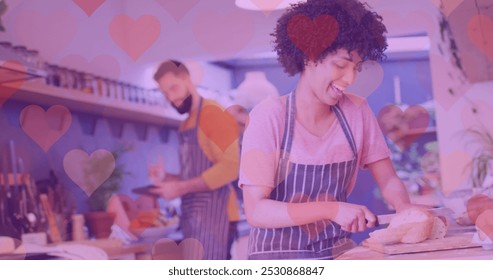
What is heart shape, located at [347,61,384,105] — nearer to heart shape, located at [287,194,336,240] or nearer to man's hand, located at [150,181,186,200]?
heart shape, located at [287,194,336,240]

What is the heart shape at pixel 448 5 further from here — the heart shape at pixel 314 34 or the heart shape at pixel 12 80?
the heart shape at pixel 12 80

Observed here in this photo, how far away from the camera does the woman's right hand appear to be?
184 centimetres

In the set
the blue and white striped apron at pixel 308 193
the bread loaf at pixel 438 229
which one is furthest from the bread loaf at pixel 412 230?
the blue and white striped apron at pixel 308 193

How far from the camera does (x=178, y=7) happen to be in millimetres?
2010

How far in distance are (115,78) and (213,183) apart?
16.8 inches

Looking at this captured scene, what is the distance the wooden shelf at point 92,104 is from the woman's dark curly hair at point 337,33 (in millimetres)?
365

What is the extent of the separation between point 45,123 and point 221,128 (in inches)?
20.9

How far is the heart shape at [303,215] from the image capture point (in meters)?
1.85

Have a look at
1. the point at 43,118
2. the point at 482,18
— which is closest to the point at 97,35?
the point at 43,118

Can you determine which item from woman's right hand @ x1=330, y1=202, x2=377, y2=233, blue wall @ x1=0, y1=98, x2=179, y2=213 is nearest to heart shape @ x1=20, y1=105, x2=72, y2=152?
blue wall @ x1=0, y1=98, x2=179, y2=213

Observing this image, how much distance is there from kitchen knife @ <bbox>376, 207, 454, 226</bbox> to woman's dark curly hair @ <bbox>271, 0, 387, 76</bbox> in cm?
44

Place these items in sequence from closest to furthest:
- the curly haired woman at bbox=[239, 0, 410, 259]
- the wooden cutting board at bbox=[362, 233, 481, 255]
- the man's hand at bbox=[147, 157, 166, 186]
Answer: the wooden cutting board at bbox=[362, 233, 481, 255] → the curly haired woman at bbox=[239, 0, 410, 259] → the man's hand at bbox=[147, 157, 166, 186]

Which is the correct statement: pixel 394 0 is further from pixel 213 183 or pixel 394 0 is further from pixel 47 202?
pixel 47 202
